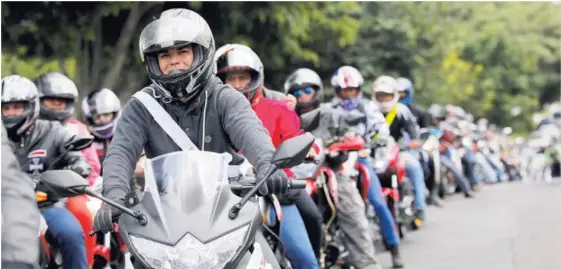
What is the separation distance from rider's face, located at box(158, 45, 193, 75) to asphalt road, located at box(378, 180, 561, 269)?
605 centimetres

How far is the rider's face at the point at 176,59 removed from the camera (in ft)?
16.0

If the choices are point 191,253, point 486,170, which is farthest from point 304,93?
point 486,170

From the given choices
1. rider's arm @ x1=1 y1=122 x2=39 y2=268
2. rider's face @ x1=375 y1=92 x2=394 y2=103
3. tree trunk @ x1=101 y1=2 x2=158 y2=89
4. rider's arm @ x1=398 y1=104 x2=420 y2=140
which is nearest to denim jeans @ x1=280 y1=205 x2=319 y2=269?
rider's arm @ x1=1 y1=122 x2=39 y2=268

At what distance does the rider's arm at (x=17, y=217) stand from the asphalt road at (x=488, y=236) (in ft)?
26.0

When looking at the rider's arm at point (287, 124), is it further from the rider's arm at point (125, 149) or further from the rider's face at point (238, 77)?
the rider's arm at point (125, 149)

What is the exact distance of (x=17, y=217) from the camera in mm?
2803

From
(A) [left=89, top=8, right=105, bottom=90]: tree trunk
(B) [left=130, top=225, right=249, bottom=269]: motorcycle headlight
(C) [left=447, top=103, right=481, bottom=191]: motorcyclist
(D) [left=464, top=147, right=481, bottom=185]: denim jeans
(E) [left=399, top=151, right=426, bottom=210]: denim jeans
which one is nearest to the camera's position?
(B) [left=130, top=225, right=249, bottom=269]: motorcycle headlight

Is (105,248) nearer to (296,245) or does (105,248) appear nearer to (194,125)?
(296,245)

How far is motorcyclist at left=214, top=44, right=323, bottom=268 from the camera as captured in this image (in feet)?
23.0

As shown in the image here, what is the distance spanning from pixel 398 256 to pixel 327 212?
1.85 meters

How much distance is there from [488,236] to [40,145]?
727cm

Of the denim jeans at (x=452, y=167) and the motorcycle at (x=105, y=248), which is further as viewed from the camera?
the denim jeans at (x=452, y=167)

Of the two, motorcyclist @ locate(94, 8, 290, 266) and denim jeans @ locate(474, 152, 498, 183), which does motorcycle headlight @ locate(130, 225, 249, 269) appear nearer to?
motorcyclist @ locate(94, 8, 290, 266)

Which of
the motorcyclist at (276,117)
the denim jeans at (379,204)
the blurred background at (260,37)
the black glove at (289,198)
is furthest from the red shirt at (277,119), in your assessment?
the blurred background at (260,37)
